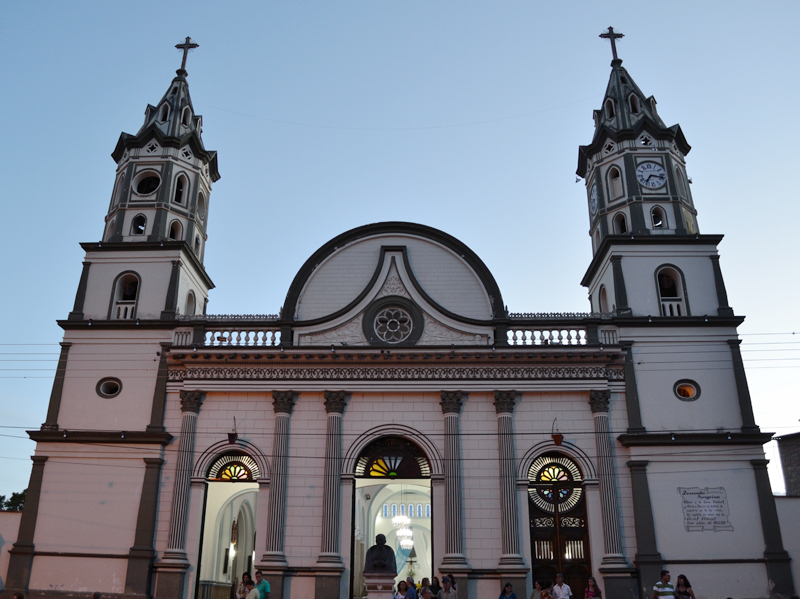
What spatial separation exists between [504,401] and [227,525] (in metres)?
12.1

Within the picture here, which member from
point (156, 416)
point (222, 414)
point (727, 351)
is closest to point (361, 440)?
point (222, 414)

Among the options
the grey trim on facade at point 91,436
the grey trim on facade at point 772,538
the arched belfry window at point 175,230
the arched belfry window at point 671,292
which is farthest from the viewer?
the arched belfry window at point 175,230

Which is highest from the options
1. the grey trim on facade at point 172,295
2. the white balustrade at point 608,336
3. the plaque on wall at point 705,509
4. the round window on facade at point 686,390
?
the grey trim on facade at point 172,295

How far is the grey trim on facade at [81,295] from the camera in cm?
2492

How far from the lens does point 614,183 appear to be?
2792 cm

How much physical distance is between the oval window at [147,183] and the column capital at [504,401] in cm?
1552

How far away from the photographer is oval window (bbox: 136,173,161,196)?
27797mm

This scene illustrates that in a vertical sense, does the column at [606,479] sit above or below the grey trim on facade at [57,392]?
below

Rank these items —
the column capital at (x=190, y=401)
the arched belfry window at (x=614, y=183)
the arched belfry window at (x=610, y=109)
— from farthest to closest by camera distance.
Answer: the arched belfry window at (x=610, y=109)
the arched belfry window at (x=614, y=183)
the column capital at (x=190, y=401)

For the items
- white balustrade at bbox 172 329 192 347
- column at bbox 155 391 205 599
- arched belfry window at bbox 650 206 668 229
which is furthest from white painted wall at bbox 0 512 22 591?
arched belfry window at bbox 650 206 668 229

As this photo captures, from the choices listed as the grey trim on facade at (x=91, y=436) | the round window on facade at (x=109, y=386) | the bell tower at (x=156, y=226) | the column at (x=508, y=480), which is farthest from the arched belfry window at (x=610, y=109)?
the round window on facade at (x=109, y=386)

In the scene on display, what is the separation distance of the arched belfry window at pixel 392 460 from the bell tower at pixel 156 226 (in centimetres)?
844

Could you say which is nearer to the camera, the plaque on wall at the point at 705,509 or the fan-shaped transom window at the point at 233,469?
the plaque on wall at the point at 705,509

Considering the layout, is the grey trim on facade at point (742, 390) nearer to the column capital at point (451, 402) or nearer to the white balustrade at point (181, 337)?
the column capital at point (451, 402)
